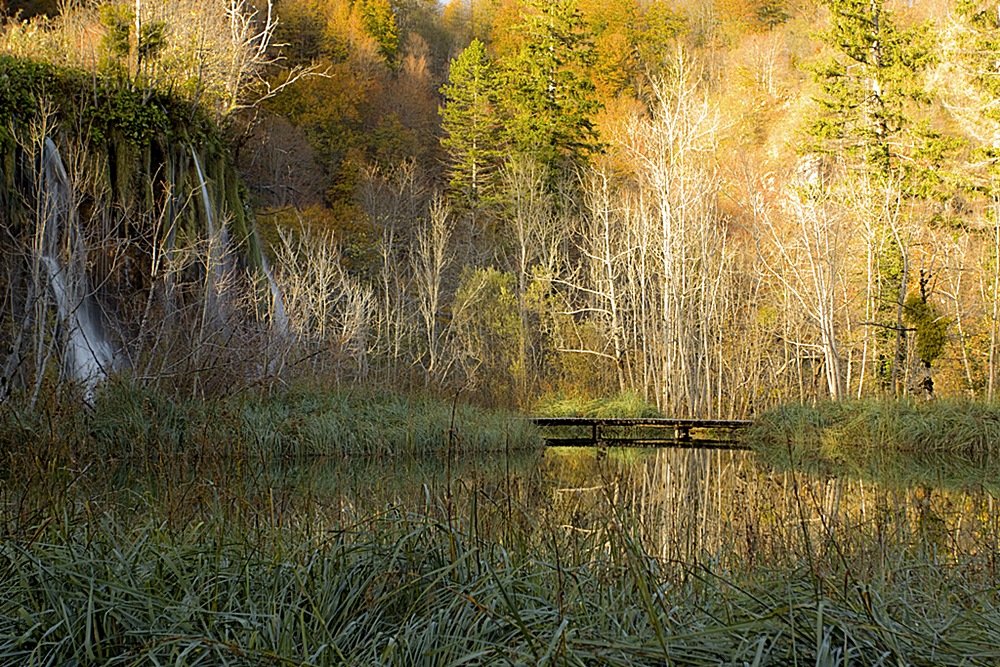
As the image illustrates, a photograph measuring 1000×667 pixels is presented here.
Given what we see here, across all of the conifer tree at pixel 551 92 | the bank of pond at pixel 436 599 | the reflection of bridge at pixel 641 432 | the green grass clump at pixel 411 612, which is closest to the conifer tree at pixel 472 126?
the conifer tree at pixel 551 92

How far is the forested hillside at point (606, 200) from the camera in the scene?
16469 millimetres

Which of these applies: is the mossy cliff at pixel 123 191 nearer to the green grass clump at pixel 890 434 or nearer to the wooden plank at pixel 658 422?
the wooden plank at pixel 658 422

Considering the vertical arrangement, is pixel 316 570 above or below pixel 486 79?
below

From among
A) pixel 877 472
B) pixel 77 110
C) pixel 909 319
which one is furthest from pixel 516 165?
pixel 877 472

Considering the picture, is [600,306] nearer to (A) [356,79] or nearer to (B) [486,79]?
(B) [486,79]

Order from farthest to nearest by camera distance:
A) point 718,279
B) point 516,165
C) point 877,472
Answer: point 516,165, point 718,279, point 877,472

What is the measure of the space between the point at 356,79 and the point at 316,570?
3085 centimetres

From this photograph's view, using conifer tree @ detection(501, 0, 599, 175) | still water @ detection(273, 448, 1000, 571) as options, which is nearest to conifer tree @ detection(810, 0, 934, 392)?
still water @ detection(273, 448, 1000, 571)

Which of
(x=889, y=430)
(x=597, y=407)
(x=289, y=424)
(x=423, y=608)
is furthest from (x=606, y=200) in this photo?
(x=423, y=608)

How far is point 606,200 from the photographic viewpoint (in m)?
20.6

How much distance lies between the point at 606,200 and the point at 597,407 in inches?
186

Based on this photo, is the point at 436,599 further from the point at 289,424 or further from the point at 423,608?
the point at 289,424

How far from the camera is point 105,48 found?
15.0 metres

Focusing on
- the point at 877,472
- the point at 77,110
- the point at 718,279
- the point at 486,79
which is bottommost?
the point at 877,472
